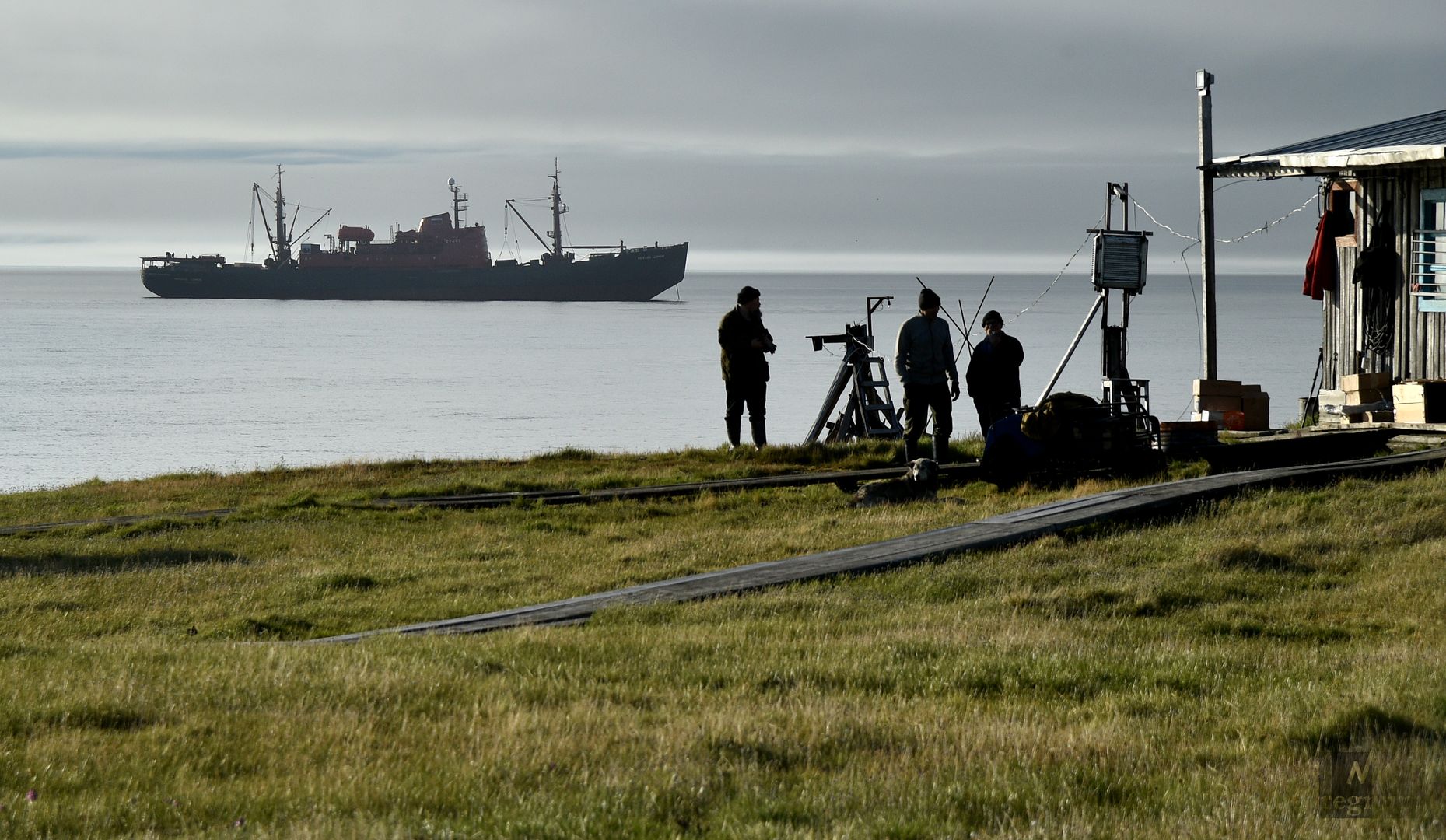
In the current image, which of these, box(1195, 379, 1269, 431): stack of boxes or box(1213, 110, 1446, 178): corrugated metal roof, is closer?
box(1213, 110, 1446, 178): corrugated metal roof

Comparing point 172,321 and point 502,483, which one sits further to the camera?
point 172,321

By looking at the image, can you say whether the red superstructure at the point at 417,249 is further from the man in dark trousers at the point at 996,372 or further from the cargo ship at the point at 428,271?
the man in dark trousers at the point at 996,372

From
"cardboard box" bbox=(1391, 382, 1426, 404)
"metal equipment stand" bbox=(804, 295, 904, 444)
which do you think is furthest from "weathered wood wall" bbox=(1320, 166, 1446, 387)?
"metal equipment stand" bbox=(804, 295, 904, 444)

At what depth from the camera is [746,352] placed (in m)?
15.5

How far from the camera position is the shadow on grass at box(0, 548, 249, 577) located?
34.7 ft

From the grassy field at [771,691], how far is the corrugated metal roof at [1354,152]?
6.24 meters

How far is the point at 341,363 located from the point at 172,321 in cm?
4978

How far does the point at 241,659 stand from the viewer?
6102 mm

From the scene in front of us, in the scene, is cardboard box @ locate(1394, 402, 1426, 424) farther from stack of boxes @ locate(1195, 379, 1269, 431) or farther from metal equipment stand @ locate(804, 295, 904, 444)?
metal equipment stand @ locate(804, 295, 904, 444)

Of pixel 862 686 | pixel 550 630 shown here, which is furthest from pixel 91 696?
pixel 862 686

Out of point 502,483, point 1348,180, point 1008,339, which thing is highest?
point 1348,180

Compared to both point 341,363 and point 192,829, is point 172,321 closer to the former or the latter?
point 341,363

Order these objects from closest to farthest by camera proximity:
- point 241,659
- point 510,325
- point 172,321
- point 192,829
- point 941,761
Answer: point 192,829 → point 941,761 → point 241,659 → point 510,325 → point 172,321

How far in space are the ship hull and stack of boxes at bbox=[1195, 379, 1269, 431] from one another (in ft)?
408
